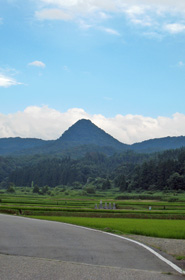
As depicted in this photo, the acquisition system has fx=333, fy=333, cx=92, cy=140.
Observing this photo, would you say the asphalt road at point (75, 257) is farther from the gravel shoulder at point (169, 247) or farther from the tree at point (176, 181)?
the tree at point (176, 181)

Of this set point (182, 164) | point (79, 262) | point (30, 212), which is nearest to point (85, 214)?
point (30, 212)

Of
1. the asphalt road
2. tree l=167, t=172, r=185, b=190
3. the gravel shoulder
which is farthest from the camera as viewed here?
tree l=167, t=172, r=185, b=190

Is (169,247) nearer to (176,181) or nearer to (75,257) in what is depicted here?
(75,257)

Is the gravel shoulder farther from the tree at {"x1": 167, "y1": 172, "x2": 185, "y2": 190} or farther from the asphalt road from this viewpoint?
the tree at {"x1": 167, "y1": 172, "x2": 185, "y2": 190}

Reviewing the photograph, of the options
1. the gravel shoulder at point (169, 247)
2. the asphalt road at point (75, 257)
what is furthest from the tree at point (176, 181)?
the asphalt road at point (75, 257)

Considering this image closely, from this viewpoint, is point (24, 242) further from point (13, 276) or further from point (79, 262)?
point (13, 276)


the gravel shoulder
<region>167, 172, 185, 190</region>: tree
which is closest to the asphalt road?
the gravel shoulder

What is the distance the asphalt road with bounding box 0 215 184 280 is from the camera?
8.78m

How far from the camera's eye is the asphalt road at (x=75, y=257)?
28.8ft

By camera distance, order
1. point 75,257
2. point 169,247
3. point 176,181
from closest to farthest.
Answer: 1. point 75,257
2. point 169,247
3. point 176,181

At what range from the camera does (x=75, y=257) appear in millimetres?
10828

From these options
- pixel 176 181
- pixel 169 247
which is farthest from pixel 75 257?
pixel 176 181

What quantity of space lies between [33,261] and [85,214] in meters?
33.7

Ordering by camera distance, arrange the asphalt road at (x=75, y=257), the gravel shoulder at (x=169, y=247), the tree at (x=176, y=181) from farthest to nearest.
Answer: the tree at (x=176, y=181) → the gravel shoulder at (x=169, y=247) → the asphalt road at (x=75, y=257)
